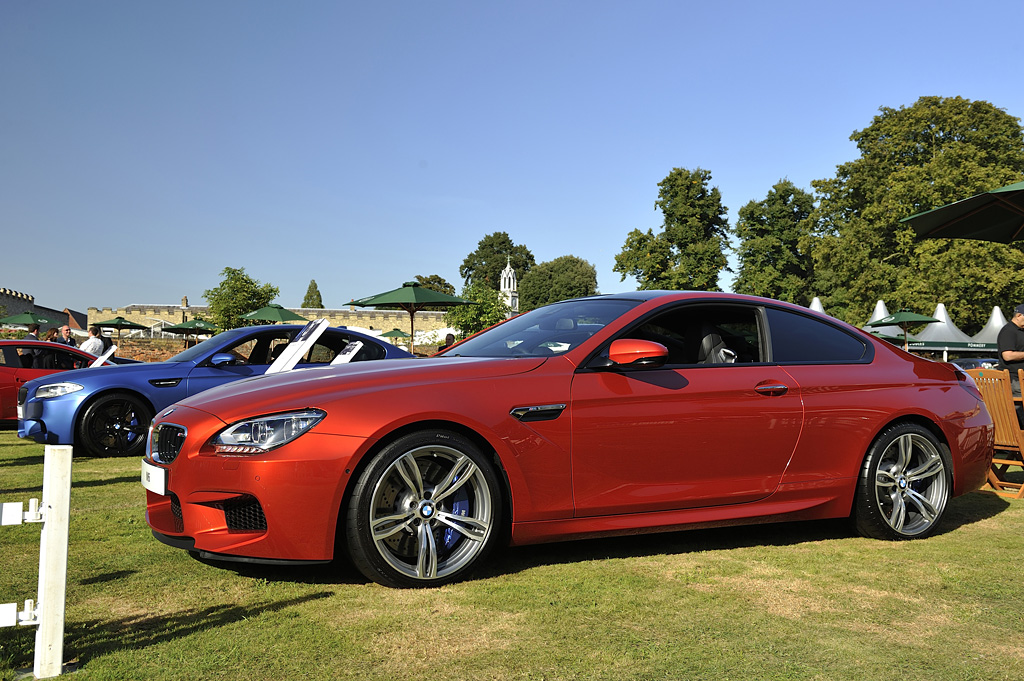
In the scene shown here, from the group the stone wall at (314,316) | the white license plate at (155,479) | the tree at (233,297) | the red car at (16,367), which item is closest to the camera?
the white license plate at (155,479)

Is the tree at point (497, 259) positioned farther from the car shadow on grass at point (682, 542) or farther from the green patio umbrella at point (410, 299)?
the car shadow on grass at point (682, 542)

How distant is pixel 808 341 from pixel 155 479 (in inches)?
148

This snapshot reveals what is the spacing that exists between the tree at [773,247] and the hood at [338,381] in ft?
179

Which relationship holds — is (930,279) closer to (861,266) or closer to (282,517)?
(861,266)

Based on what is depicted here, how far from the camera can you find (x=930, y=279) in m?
35.9

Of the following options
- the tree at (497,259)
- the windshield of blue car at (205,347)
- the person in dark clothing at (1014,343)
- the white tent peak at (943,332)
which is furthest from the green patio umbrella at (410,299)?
the tree at (497,259)

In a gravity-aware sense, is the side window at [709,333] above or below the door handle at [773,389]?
above

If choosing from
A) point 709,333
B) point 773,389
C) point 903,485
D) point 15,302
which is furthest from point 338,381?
point 15,302

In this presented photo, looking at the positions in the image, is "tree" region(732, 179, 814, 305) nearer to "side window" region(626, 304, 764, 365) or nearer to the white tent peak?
the white tent peak

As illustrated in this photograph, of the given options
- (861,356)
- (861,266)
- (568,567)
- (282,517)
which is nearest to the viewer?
(282,517)

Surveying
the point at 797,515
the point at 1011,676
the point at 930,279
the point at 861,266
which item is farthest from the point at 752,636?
the point at 861,266

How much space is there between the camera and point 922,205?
38.0 metres

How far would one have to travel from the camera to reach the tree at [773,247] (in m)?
56.7

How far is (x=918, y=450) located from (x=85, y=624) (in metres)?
4.65
